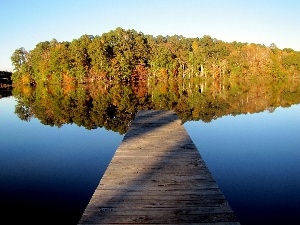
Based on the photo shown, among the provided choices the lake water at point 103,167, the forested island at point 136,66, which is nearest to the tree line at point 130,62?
the forested island at point 136,66

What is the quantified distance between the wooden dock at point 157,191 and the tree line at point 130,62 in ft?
185

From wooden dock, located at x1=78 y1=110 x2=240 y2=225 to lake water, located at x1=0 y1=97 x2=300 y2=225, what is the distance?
4.44ft

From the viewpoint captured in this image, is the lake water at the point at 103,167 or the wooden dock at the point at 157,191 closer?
the wooden dock at the point at 157,191

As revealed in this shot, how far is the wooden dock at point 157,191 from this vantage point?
13.9ft

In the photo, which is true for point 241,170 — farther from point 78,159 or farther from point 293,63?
point 293,63

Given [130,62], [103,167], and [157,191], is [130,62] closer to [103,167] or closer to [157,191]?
[103,167]

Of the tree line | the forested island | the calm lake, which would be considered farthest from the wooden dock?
the tree line

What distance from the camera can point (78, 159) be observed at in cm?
1099

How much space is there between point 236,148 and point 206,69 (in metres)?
65.5

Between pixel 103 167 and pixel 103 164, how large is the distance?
1.20 ft

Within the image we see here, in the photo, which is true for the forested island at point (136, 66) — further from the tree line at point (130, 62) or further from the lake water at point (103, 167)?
the lake water at point (103, 167)

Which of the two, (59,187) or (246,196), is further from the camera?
(59,187)

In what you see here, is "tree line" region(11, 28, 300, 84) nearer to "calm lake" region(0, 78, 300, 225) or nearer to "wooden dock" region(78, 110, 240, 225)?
"calm lake" region(0, 78, 300, 225)

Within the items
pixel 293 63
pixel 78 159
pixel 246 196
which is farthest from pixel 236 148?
pixel 293 63
